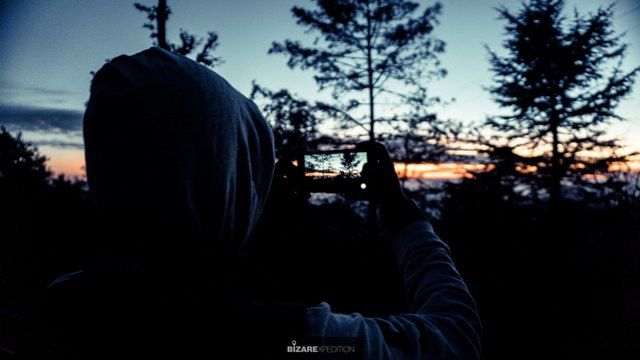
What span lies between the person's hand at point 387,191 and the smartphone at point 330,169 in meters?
0.26

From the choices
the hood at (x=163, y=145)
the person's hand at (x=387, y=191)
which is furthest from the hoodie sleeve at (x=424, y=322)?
the hood at (x=163, y=145)

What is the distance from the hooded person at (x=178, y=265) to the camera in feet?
2.32

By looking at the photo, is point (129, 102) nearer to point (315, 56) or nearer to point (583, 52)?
point (315, 56)

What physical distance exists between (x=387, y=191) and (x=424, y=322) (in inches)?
Result: 22.8

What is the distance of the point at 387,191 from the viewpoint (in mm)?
1286

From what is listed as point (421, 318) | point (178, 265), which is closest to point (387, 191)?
point (421, 318)

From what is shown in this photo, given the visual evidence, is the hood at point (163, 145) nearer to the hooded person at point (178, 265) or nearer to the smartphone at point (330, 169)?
the hooded person at point (178, 265)

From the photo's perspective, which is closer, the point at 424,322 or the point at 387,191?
the point at 424,322

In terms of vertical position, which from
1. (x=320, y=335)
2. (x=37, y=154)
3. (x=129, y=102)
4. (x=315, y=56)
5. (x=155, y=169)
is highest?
(x=315, y=56)

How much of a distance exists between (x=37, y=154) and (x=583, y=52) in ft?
95.8

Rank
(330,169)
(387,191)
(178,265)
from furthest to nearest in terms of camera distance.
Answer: (330,169)
(387,191)
(178,265)

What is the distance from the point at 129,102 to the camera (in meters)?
0.81

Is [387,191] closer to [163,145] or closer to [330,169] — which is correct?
[330,169]

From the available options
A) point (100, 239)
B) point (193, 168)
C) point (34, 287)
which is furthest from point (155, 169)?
point (34, 287)
